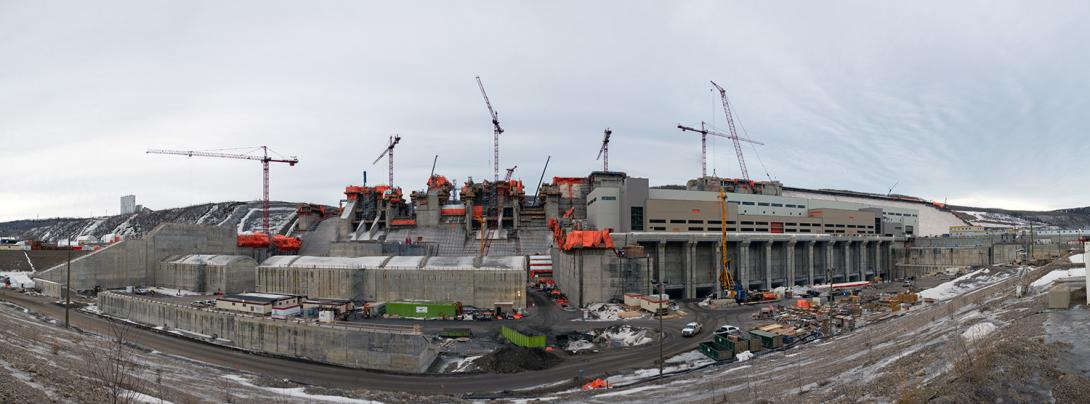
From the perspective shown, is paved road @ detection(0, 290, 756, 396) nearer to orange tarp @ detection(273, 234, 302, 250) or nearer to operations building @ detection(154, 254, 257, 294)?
operations building @ detection(154, 254, 257, 294)

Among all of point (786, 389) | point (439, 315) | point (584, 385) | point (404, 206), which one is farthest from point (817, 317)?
point (404, 206)

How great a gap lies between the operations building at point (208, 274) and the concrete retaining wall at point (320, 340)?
80.0 feet

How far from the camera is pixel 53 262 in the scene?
8788cm

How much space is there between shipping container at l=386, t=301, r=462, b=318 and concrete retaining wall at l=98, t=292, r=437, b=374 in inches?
671

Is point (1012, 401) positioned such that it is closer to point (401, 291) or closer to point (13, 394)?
point (13, 394)

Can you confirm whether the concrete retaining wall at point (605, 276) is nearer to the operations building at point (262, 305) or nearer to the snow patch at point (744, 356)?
the snow patch at point (744, 356)

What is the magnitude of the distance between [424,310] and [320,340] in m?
18.8

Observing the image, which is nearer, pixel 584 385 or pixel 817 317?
pixel 584 385

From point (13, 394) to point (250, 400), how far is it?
10.4m

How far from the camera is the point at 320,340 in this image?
147 ft

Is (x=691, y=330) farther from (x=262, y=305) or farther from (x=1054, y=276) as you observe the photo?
(x=262, y=305)

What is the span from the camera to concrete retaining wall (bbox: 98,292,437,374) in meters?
41.5

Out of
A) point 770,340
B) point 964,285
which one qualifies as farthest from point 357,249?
point 964,285

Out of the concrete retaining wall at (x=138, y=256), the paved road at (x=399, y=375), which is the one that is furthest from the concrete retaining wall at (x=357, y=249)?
the paved road at (x=399, y=375)
